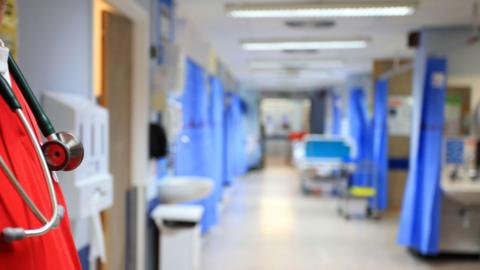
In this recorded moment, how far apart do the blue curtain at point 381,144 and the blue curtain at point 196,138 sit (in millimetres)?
2723

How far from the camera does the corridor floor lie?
4.61m

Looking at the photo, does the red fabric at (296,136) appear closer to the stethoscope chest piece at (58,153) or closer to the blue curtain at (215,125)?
the blue curtain at (215,125)

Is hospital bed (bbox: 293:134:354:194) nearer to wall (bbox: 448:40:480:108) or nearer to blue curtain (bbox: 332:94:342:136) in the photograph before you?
blue curtain (bbox: 332:94:342:136)

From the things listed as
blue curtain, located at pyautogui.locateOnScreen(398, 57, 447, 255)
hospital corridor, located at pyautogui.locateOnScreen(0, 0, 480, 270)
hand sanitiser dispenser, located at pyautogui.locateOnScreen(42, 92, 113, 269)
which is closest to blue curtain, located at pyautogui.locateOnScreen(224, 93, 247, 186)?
hospital corridor, located at pyautogui.locateOnScreen(0, 0, 480, 270)

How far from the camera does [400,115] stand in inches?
298

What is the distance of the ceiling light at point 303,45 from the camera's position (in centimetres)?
569

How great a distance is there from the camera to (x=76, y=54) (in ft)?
7.09

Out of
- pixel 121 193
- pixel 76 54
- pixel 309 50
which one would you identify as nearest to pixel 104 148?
pixel 76 54

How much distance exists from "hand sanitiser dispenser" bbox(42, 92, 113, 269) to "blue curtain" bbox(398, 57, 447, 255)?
356 cm

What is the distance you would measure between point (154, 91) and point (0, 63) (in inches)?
101

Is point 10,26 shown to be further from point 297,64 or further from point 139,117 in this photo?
point 297,64

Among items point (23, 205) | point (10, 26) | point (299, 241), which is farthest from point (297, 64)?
point (23, 205)

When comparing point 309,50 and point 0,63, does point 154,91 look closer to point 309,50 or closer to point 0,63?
point 0,63

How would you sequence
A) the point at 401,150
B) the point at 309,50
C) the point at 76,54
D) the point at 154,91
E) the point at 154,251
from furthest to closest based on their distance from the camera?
the point at 401,150 → the point at 309,50 → the point at 154,251 → the point at 154,91 → the point at 76,54
